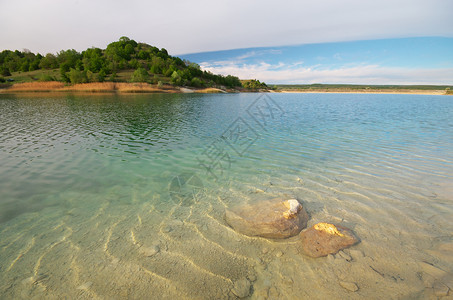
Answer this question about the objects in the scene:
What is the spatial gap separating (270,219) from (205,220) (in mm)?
1858

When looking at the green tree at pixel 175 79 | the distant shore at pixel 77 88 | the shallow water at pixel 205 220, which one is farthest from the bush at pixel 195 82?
the shallow water at pixel 205 220

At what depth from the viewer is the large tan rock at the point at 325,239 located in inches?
172

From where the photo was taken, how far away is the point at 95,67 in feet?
325

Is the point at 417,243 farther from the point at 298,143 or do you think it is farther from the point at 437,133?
the point at 437,133

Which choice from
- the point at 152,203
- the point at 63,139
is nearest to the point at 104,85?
the point at 63,139

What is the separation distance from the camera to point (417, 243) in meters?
4.57

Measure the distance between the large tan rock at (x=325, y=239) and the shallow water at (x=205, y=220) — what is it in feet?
0.61

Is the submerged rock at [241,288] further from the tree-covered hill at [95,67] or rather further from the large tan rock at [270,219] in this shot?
the tree-covered hill at [95,67]

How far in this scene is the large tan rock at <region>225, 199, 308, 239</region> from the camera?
196 inches

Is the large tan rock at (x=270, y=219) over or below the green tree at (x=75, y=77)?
below

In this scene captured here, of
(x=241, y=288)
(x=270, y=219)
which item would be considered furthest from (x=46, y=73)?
(x=241, y=288)

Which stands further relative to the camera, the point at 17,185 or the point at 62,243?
the point at 17,185

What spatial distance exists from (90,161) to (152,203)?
5798mm

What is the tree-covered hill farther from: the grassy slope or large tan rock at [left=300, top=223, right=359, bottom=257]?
large tan rock at [left=300, top=223, right=359, bottom=257]
